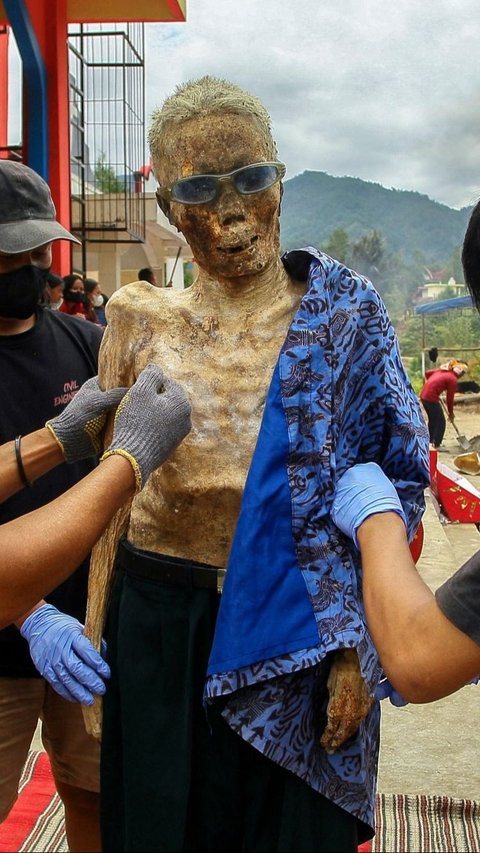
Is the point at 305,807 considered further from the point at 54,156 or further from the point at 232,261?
the point at 54,156

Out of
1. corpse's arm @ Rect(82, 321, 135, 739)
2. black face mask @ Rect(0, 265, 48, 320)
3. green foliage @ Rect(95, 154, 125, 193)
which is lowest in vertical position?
corpse's arm @ Rect(82, 321, 135, 739)

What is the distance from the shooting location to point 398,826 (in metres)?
2.81

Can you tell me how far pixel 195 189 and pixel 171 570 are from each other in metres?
0.72

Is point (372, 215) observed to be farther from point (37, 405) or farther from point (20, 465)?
point (20, 465)

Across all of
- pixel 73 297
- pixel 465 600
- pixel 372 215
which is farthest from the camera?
pixel 372 215

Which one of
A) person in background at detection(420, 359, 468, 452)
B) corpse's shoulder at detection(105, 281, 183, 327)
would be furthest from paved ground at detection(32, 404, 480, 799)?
person in background at detection(420, 359, 468, 452)

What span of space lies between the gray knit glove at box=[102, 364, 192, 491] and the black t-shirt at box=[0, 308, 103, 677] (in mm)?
748

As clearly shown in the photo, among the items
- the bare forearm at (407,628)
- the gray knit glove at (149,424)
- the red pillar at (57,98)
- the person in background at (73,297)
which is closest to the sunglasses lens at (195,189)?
the gray knit glove at (149,424)

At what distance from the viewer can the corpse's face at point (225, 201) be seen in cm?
159

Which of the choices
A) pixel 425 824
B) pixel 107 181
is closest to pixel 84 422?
pixel 425 824

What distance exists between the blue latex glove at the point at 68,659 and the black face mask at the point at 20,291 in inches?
35.8

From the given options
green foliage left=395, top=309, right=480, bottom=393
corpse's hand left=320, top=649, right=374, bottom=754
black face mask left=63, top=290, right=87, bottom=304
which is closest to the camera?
corpse's hand left=320, top=649, right=374, bottom=754

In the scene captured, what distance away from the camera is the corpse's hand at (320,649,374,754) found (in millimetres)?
1454

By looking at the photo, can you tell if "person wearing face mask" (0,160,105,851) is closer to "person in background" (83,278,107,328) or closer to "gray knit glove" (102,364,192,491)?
"gray knit glove" (102,364,192,491)
